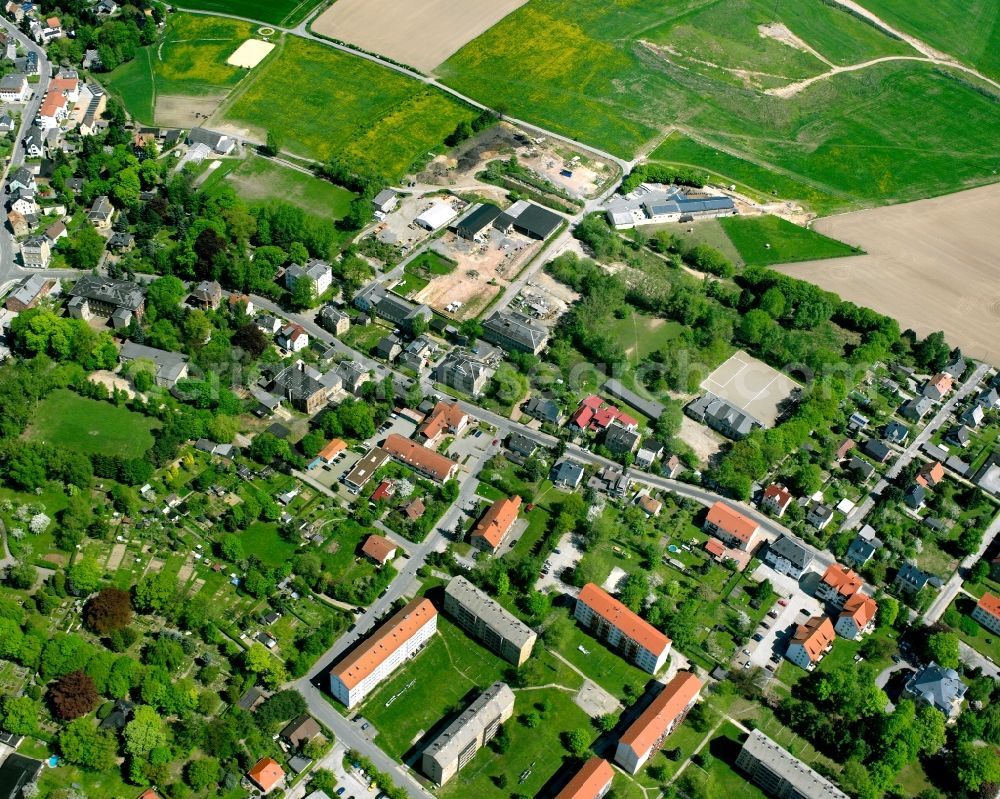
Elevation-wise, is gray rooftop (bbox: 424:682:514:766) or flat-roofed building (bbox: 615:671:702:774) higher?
gray rooftop (bbox: 424:682:514:766)

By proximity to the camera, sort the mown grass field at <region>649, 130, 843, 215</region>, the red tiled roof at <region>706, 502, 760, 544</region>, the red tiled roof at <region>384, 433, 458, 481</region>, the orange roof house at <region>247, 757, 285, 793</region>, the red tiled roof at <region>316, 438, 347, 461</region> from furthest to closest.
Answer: the mown grass field at <region>649, 130, 843, 215</region> → the red tiled roof at <region>316, 438, 347, 461</region> → the red tiled roof at <region>384, 433, 458, 481</region> → the red tiled roof at <region>706, 502, 760, 544</region> → the orange roof house at <region>247, 757, 285, 793</region>

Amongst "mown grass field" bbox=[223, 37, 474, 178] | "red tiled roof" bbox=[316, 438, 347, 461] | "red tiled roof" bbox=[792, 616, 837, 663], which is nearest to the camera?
"red tiled roof" bbox=[792, 616, 837, 663]

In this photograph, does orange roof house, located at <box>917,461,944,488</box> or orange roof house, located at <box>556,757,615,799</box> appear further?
orange roof house, located at <box>917,461,944,488</box>

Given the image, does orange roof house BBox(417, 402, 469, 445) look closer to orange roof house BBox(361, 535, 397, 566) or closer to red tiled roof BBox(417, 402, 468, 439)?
red tiled roof BBox(417, 402, 468, 439)

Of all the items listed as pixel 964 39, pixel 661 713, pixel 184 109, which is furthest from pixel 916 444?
pixel 184 109

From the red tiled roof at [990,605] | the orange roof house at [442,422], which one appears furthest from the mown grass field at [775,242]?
the red tiled roof at [990,605]

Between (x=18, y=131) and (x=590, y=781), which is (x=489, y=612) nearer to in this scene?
(x=590, y=781)

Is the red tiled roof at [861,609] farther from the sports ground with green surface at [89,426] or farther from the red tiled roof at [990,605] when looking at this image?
the sports ground with green surface at [89,426]

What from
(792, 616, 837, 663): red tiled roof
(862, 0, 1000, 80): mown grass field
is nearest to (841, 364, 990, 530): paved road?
(792, 616, 837, 663): red tiled roof
